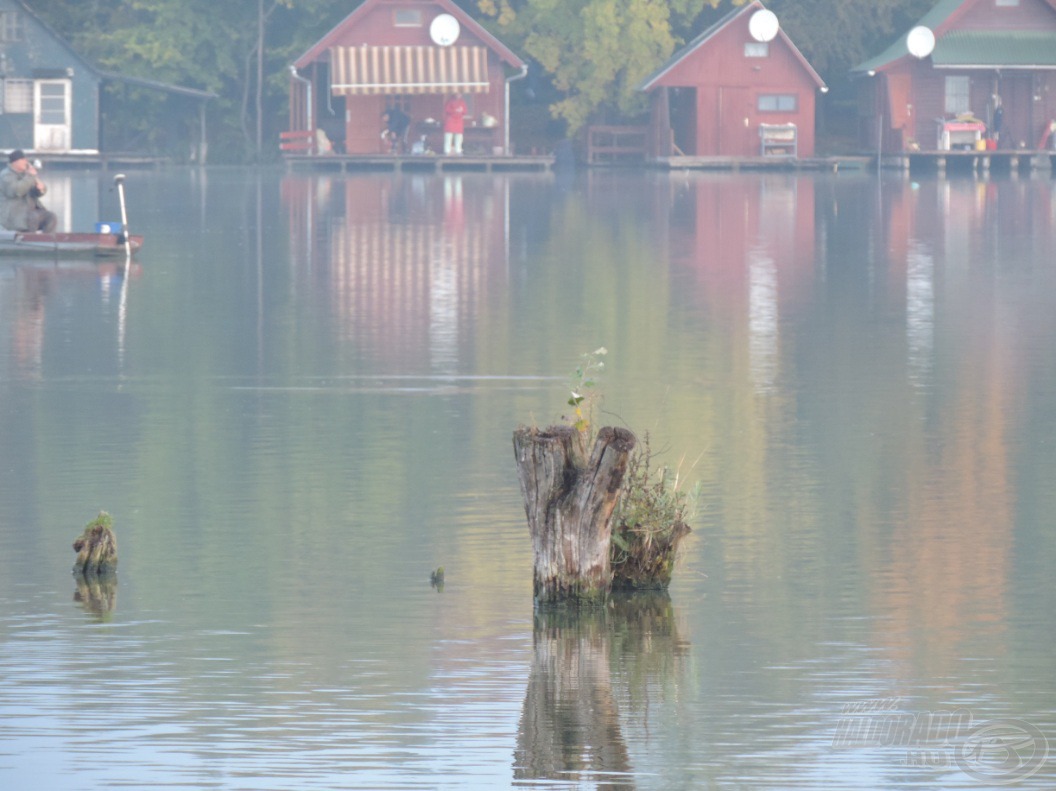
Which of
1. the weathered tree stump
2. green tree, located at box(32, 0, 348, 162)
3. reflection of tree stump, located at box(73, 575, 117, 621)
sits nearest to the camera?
reflection of tree stump, located at box(73, 575, 117, 621)

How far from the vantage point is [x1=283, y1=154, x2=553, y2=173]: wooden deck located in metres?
69.2

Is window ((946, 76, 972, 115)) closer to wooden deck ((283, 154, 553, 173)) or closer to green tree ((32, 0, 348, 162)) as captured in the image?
wooden deck ((283, 154, 553, 173))

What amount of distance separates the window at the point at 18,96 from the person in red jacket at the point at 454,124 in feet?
41.6

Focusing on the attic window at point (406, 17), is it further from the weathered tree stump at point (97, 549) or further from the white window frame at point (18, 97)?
the weathered tree stump at point (97, 549)

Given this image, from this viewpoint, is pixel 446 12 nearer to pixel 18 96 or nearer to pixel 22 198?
pixel 18 96

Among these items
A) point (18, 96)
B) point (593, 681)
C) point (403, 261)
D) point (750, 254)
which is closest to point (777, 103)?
point (18, 96)

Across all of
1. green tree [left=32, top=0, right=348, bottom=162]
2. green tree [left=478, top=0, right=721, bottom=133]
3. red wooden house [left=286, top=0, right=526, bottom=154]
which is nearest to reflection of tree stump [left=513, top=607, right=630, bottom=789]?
red wooden house [left=286, top=0, right=526, bottom=154]

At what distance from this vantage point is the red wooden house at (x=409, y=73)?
6925cm

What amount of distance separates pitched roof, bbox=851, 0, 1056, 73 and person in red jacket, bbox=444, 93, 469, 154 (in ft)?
41.6

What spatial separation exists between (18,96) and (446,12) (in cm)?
1332

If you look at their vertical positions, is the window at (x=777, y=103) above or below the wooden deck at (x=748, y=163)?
above

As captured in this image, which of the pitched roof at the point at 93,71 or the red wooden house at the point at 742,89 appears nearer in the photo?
the pitched roof at the point at 93,71

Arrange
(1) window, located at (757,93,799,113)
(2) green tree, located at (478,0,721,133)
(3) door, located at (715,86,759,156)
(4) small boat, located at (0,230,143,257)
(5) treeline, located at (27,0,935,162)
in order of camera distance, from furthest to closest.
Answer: (5) treeline, located at (27,0,935,162) < (2) green tree, located at (478,0,721,133) < (1) window, located at (757,93,799,113) < (3) door, located at (715,86,759,156) < (4) small boat, located at (0,230,143,257)

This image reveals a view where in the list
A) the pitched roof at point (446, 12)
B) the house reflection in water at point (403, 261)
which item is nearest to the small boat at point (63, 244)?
the house reflection in water at point (403, 261)
